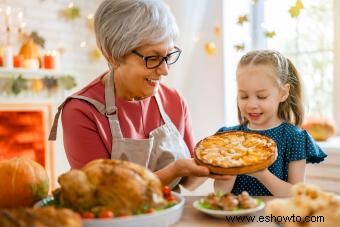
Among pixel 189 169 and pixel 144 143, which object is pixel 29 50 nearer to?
pixel 144 143

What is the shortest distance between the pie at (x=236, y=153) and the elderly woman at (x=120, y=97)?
0.24m

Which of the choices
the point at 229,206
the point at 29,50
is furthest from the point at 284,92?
the point at 29,50

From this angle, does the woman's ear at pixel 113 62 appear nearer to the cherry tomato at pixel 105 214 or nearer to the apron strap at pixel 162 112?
the apron strap at pixel 162 112

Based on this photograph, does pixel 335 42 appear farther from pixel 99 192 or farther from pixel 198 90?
pixel 99 192

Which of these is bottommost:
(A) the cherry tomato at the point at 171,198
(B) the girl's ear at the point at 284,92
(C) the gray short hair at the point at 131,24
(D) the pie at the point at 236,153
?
(A) the cherry tomato at the point at 171,198

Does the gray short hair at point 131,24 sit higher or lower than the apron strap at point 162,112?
higher

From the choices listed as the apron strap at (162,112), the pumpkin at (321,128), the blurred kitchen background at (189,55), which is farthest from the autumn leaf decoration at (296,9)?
the apron strap at (162,112)

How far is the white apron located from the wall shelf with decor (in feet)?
5.51

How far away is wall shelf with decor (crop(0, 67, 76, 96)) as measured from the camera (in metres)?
3.04

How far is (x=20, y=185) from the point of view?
0.95 metres

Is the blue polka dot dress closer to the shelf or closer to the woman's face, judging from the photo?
the woman's face

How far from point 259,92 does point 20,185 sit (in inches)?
33.4

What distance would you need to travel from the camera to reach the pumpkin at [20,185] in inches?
37.4

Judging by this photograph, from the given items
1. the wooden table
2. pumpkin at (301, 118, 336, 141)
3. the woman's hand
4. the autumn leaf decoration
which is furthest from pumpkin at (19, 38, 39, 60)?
the wooden table
